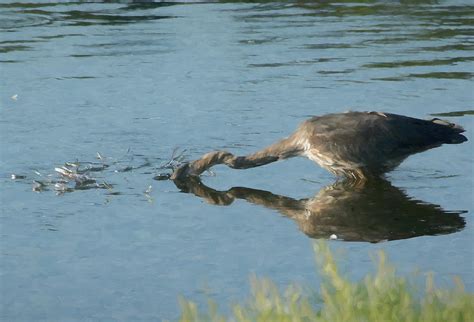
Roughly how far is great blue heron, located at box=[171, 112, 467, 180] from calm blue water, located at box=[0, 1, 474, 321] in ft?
0.86

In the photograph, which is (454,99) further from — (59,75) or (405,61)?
(59,75)

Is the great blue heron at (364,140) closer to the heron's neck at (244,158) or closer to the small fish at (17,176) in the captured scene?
the heron's neck at (244,158)

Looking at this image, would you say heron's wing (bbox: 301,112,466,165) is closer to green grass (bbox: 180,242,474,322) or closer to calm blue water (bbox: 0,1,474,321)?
calm blue water (bbox: 0,1,474,321)

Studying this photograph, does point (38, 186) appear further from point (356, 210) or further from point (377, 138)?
point (377, 138)

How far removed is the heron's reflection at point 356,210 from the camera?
362 inches

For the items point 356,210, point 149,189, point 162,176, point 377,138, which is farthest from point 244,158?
point 356,210

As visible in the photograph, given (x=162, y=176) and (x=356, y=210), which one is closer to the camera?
(x=356, y=210)

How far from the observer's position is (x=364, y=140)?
10484mm

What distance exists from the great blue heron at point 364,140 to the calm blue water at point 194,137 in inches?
10.3

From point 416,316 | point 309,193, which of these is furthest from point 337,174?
point 416,316

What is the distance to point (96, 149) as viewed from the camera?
11.6 m

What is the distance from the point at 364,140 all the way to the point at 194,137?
2144 millimetres

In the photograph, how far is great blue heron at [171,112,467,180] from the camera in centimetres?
1048

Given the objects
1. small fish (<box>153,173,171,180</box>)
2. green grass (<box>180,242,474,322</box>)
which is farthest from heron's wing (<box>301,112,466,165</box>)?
green grass (<box>180,242,474,322</box>)
